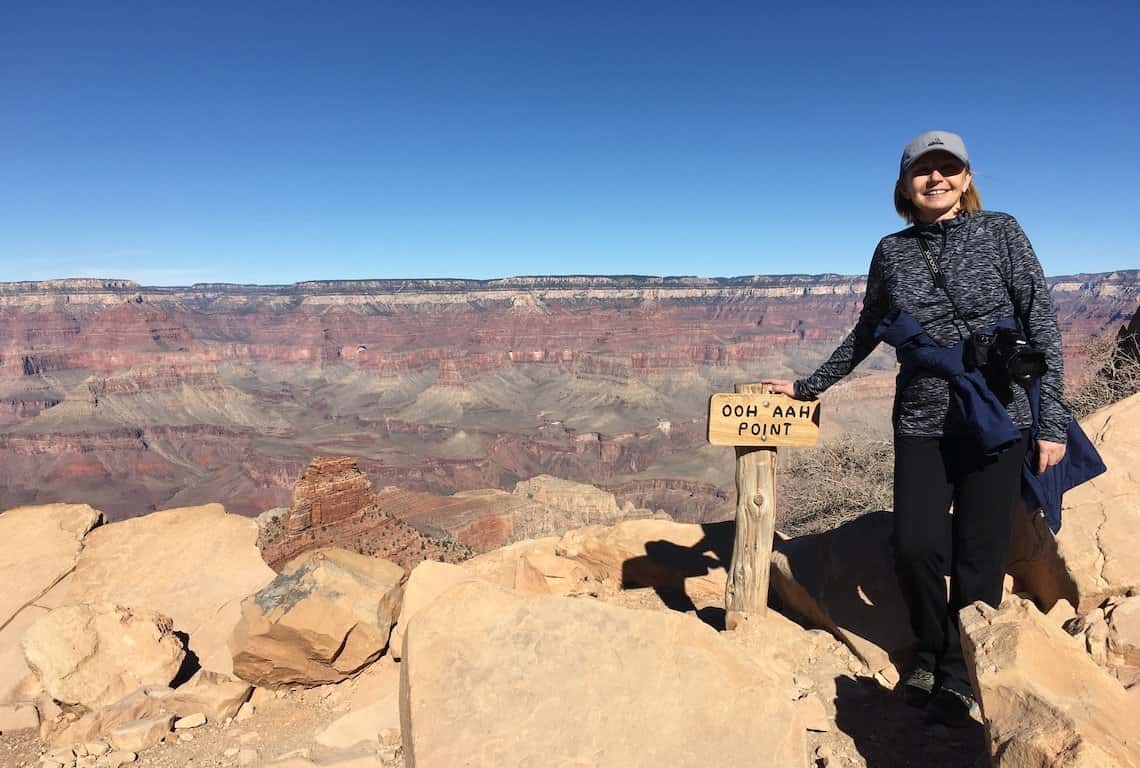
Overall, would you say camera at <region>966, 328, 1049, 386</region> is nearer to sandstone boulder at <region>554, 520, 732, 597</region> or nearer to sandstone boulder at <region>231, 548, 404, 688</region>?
sandstone boulder at <region>554, 520, 732, 597</region>

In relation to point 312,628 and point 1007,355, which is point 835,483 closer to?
point 1007,355

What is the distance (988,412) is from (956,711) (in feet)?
3.89

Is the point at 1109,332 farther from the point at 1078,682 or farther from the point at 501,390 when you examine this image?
the point at 501,390

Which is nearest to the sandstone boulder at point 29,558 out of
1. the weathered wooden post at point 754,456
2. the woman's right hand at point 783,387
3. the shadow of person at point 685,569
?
the shadow of person at point 685,569

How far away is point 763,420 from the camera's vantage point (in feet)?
10.5

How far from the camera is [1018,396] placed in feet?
7.58

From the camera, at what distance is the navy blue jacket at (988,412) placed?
7.27ft

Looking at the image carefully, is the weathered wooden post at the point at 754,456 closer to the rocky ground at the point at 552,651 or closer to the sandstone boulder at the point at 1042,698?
the rocky ground at the point at 552,651

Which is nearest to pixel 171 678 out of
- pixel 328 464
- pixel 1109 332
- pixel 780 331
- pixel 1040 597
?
pixel 1040 597

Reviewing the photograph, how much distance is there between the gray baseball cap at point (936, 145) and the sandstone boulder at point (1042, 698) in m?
1.67

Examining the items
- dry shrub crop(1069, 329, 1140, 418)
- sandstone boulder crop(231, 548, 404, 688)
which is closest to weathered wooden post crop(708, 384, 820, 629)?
sandstone boulder crop(231, 548, 404, 688)

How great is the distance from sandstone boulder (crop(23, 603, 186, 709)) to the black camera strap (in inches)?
200

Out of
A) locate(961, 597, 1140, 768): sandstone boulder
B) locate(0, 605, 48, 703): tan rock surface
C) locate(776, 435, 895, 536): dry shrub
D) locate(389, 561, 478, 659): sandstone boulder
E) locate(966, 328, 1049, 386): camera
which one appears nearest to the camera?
locate(961, 597, 1140, 768): sandstone boulder

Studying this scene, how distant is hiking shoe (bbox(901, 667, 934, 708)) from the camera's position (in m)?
2.59
